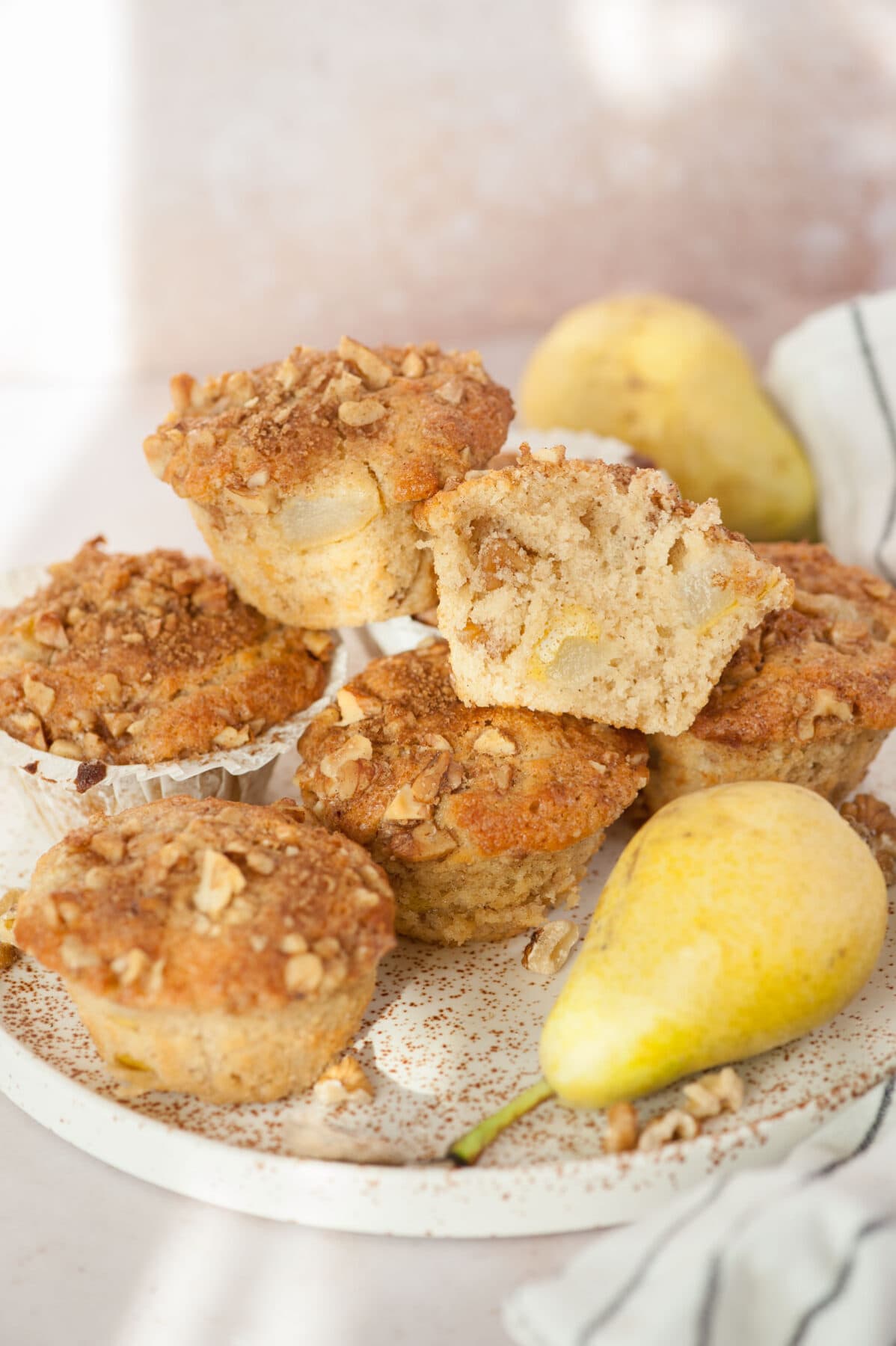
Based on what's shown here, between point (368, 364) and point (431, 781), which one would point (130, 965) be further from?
point (368, 364)

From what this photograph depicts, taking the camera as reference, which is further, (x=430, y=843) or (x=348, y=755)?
(x=348, y=755)

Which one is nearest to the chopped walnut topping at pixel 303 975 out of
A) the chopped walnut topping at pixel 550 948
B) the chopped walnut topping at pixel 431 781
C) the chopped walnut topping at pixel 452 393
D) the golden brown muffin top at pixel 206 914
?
the golden brown muffin top at pixel 206 914

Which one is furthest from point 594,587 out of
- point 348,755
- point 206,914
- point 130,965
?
point 130,965

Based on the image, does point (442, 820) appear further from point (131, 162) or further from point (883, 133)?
point (883, 133)

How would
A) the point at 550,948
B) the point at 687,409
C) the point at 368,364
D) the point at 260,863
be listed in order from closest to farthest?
the point at 260,863 < the point at 550,948 < the point at 368,364 < the point at 687,409

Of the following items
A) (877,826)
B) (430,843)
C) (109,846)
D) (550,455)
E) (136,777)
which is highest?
(550,455)

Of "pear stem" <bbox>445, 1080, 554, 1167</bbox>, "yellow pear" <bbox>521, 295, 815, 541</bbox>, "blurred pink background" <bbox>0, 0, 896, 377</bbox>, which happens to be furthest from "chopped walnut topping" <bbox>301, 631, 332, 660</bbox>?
"blurred pink background" <bbox>0, 0, 896, 377</bbox>

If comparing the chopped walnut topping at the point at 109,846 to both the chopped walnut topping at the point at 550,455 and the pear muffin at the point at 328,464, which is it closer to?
the pear muffin at the point at 328,464
